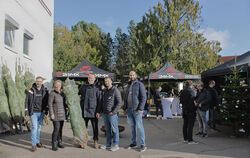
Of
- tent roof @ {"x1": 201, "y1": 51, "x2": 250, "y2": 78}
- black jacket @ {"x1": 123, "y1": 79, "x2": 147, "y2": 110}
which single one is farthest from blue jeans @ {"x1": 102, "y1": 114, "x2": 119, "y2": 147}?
tent roof @ {"x1": 201, "y1": 51, "x2": 250, "y2": 78}

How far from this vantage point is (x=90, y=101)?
559 cm

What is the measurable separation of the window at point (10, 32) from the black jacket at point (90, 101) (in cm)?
488

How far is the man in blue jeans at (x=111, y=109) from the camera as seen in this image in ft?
18.0

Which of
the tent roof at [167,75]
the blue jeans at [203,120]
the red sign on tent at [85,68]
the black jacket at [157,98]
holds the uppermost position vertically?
the red sign on tent at [85,68]

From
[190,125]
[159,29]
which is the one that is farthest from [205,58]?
[190,125]

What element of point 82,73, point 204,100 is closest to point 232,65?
point 204,100

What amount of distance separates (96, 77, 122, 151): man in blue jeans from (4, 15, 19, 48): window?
5.26m

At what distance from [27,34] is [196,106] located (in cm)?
794

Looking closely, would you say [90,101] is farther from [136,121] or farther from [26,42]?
[26,42]

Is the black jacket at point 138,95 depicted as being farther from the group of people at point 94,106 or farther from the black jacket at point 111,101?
the black jacket at point 111,101

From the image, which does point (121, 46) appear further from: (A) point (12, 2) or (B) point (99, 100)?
(B) point (99, 100)

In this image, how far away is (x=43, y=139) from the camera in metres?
6.83

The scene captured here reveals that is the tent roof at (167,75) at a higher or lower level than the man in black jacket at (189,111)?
higher

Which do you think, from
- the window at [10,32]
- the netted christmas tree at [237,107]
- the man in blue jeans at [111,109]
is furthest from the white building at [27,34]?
the netted christmas tree at [237,107]
